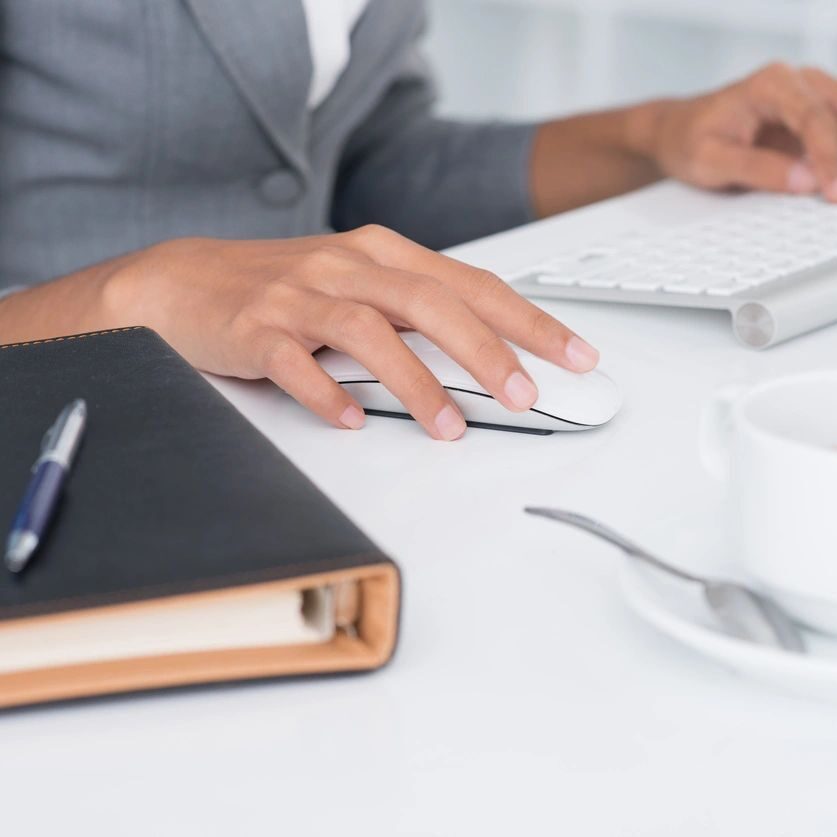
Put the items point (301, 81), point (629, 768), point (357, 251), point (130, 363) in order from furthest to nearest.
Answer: point (301, 81), point (357, 251), point (130, 363), point (629, 768)

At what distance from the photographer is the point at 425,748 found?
0.34 m

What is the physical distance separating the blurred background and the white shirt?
1209 mm

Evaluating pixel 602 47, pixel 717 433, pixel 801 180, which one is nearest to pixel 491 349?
pixel 717 433

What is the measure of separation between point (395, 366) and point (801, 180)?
0.50 m

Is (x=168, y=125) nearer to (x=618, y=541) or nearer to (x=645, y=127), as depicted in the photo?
(x=645, y=127)

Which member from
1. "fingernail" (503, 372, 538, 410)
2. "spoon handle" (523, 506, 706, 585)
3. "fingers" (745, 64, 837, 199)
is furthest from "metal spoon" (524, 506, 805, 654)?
"fingers" (745, 64, 837, 199)

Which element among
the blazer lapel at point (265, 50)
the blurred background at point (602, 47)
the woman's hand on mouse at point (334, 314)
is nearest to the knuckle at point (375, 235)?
the woman's hand on mouse at point (334, 314)

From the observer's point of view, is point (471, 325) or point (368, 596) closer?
point (368, 596)

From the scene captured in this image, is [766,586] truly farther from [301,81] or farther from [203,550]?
[301,81]

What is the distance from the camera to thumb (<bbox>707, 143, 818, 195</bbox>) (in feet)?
3.03

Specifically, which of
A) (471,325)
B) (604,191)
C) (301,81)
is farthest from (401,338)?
(604,191)

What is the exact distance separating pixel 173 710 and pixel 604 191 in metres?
0.86

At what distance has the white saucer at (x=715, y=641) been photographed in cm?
32

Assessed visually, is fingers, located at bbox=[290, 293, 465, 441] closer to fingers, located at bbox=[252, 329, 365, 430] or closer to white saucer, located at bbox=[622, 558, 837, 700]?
fingers, located at bbox=[252, 329, 365, 430]
